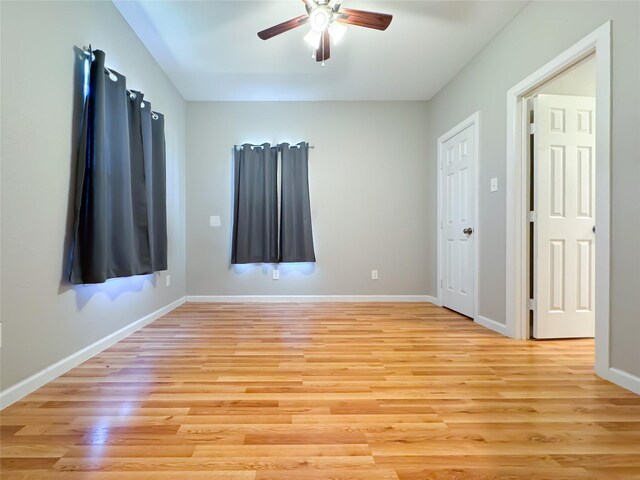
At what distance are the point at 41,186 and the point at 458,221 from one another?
3529 millimetres

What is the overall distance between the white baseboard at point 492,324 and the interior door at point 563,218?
0.22m

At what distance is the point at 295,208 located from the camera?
4137mm

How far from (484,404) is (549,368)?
30.9 inches

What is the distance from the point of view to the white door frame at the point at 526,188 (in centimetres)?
180

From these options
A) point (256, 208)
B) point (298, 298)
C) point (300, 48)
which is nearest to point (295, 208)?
point (256, 208)

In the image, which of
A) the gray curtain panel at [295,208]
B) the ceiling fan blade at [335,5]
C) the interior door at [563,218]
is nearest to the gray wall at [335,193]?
the gray curtain panel at [295,208]

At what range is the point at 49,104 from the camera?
1.82m

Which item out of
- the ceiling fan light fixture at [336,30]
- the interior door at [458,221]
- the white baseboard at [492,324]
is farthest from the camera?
the interior door at [458,221]

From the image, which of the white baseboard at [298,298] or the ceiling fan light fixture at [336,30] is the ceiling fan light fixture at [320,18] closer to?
the ceiling fan light fixture at [336,30]

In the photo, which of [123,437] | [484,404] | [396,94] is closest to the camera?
[123,437]

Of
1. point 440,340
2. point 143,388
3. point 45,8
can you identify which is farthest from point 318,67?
point 143,388

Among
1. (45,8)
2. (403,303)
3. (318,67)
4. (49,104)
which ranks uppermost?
(318,67)

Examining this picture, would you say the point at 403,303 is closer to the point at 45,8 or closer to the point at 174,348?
the point at 174,348

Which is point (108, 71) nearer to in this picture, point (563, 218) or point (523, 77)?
point (523, 77)
